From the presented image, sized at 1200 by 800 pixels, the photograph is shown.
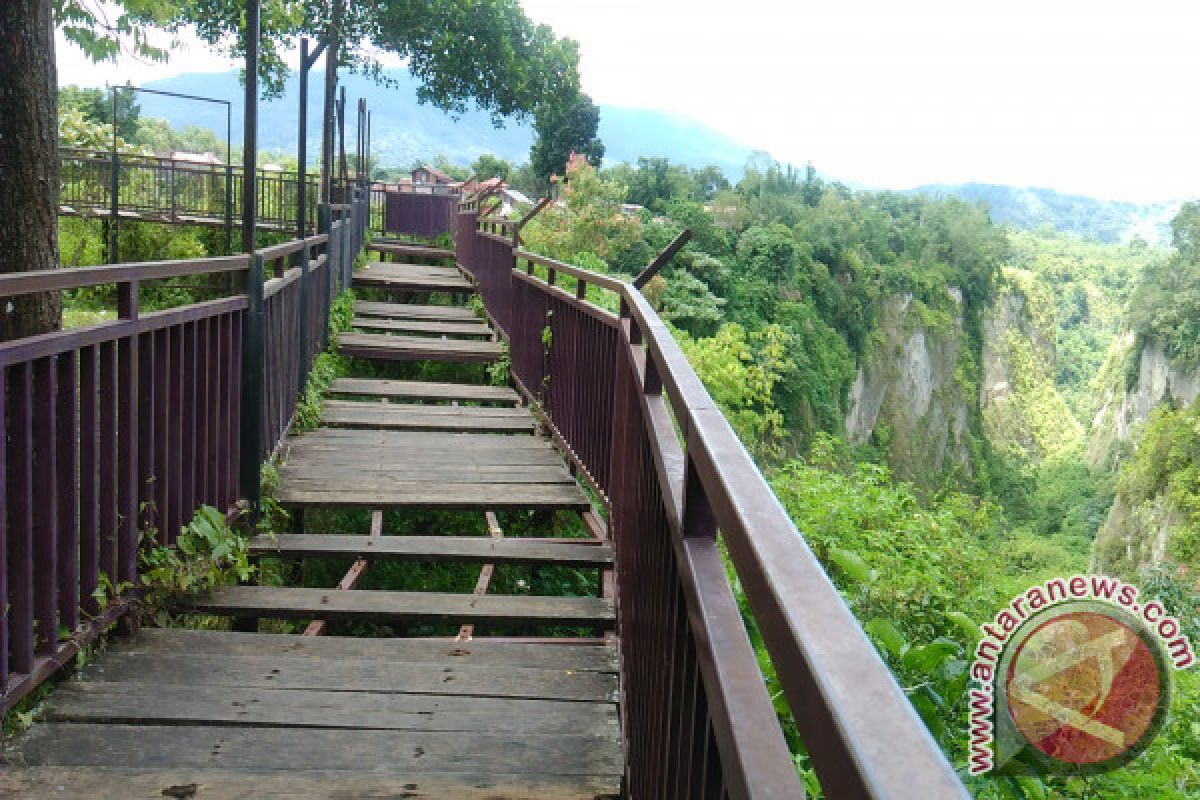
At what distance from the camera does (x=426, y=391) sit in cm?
889

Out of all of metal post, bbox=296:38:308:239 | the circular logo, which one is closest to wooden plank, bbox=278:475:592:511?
the circular logo

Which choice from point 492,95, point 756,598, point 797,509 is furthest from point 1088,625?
point 492,95

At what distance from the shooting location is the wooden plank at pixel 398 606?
4074mm

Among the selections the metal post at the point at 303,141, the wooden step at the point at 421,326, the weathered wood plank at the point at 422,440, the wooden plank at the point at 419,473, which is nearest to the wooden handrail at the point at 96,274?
the wooden plank at the point at 419,473

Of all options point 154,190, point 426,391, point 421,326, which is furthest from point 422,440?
point 154,190

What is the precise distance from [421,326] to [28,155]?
7.32m

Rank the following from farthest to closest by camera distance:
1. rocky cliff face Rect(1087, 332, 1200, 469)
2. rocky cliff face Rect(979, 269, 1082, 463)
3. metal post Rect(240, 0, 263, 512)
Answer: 1. rocky cliff face Rect(979, 269, 1082, 463)
2. rocky cliff face Rect(1087, 332, 1200, 469)
3. metal post Rect(240, 0, 263, 512)

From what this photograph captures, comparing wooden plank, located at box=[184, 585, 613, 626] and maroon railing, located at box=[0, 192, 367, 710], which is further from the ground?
maroon railing, located at box=[0, 192, 367, 710]

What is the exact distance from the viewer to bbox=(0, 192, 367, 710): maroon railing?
271cm

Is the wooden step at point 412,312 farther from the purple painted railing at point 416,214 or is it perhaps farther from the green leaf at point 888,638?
the purple painted railing at point 416,214

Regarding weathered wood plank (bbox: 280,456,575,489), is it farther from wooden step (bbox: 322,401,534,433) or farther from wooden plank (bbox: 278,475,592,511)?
wooden step (bbox: 322,401,534,433)

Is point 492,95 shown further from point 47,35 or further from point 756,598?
point 756,598

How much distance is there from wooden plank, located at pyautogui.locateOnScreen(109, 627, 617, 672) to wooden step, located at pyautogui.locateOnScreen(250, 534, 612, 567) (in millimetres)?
893

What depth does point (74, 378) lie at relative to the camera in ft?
9.72
